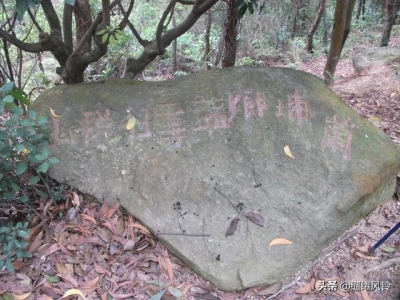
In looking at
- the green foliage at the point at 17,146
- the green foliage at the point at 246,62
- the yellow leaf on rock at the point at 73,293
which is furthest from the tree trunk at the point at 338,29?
the green foliage at the point at 246,62

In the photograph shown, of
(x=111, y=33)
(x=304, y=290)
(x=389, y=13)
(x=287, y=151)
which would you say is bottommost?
(x=304, y=290)

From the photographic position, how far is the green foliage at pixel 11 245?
195cm

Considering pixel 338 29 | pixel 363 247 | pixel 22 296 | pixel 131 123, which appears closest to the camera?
pixel 22 296

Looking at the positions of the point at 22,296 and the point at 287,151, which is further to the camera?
the point at 287,151

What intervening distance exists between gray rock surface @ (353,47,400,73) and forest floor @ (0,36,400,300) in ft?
14.5

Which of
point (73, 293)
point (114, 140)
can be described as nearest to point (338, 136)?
point (114, 140)

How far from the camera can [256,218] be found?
228 centimetres

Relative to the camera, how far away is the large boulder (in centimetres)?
223

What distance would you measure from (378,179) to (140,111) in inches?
72.8

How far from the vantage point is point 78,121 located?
8.67 ft

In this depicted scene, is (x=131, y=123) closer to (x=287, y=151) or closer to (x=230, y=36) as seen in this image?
(x=287, y=151)

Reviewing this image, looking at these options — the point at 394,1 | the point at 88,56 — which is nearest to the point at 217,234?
the point at 88,56

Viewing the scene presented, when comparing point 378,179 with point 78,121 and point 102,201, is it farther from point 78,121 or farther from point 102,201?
point 78,121

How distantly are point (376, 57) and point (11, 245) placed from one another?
6.68 m
